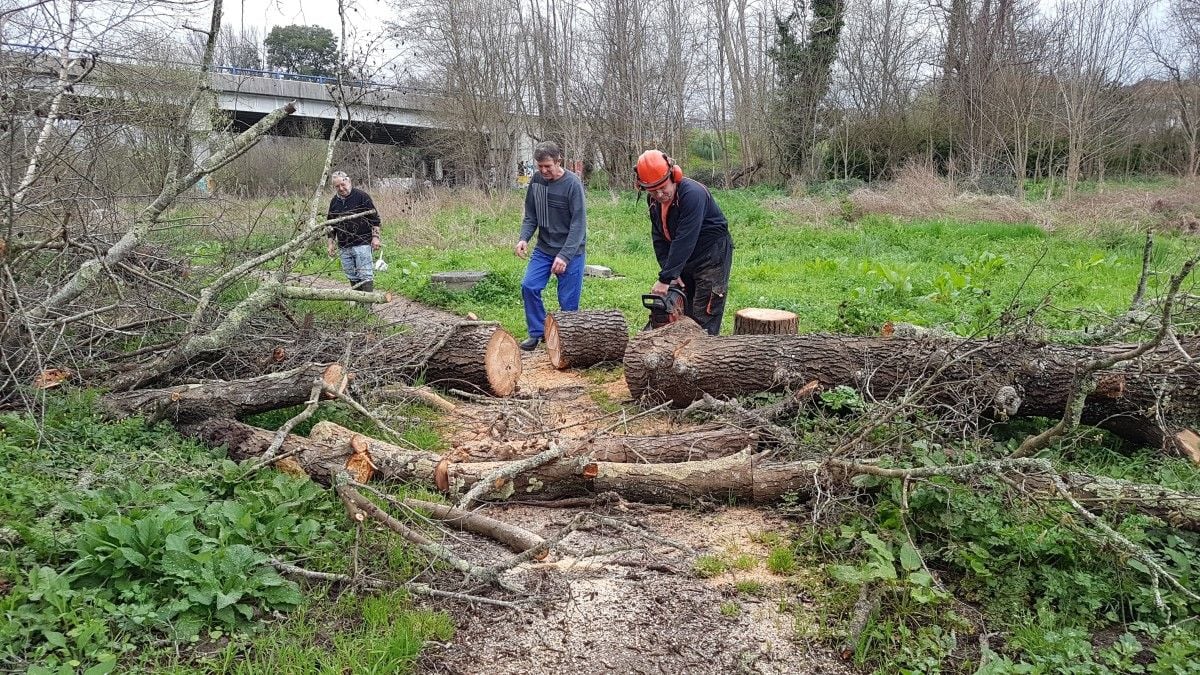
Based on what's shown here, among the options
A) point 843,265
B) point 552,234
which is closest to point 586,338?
point 552,234

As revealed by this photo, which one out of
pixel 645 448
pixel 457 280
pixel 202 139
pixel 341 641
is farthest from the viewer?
pixel 457 280

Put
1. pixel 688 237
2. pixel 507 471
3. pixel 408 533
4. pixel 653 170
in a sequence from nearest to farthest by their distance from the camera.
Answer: pixel 408 533
pixel 507 471
pixel 653 170
pixel 688 237

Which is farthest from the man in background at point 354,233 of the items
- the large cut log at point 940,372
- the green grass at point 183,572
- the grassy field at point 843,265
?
the green grass at point 183,572

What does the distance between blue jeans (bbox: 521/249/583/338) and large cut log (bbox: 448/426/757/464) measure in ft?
9.59

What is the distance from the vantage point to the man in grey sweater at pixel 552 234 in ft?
22.5

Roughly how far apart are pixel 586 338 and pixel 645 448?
226 cm

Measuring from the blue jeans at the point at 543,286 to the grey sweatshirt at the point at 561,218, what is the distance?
0.34 feet

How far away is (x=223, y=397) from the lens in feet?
A: 14.4

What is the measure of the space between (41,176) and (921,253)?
1138 cm

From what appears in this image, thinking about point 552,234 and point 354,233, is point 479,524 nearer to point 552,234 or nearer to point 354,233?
point 552,234

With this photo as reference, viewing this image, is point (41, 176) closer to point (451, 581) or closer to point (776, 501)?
point (451, 581)

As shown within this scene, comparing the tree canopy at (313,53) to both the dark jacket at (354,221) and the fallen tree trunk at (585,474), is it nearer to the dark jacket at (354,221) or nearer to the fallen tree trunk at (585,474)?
the dark jacket at (354,221)

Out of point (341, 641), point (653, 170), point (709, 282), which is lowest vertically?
point (341, 641)

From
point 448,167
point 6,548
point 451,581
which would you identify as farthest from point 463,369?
point 448,167
